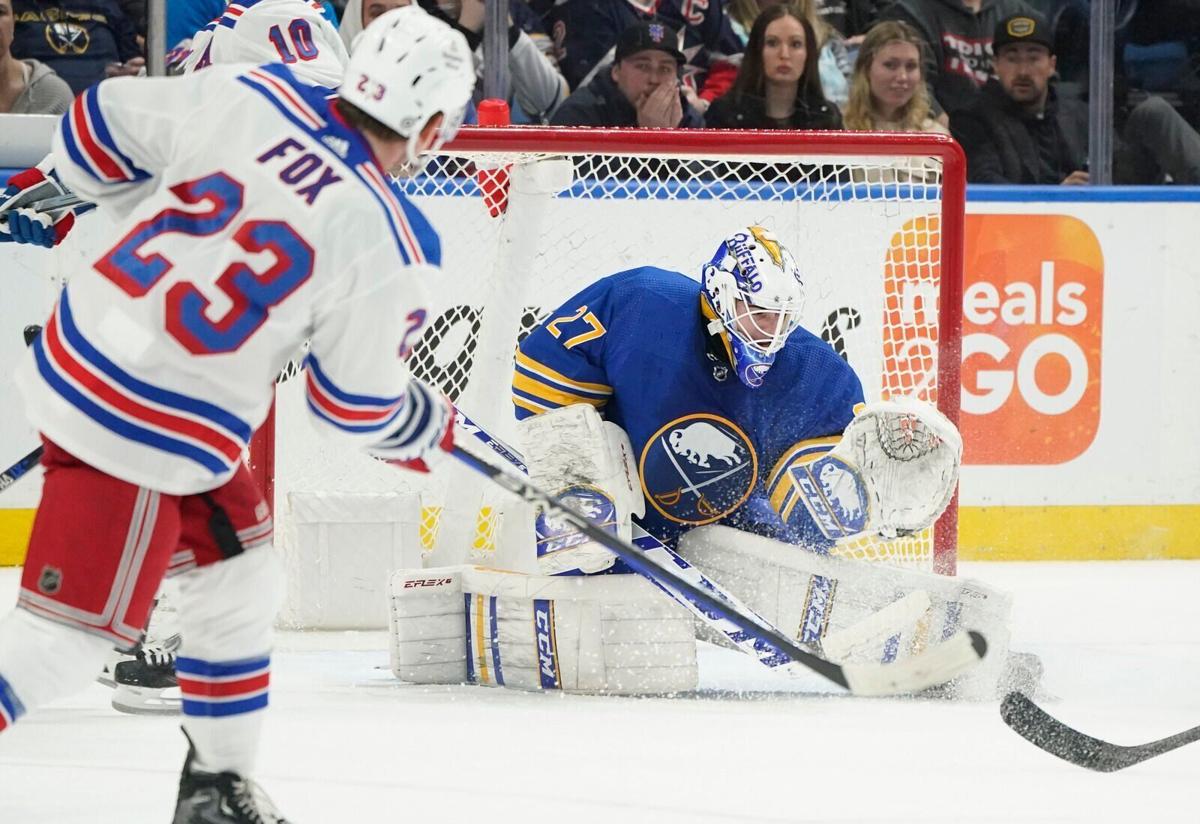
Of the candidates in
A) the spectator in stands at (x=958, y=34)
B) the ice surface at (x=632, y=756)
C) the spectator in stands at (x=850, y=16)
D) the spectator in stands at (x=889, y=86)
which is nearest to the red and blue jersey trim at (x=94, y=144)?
the ice surface at (x=632, y=756)

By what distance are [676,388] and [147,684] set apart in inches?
41.0

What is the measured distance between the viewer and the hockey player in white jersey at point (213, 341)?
1.86m

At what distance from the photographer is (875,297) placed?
13.2ft

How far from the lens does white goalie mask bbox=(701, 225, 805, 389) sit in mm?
2953

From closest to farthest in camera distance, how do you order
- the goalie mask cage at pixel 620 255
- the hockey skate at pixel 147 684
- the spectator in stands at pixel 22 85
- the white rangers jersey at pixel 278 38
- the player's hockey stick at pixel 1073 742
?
the player's hockey stick at pixel 1073 742 → the hockey skate at pixel 147 684 → the white rangers jersey at pixel 278 38 → the goalie mask cage at pixel 620 255 → the spectator in stands at pixel 22 85

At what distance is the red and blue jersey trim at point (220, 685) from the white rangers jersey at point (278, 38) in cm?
125

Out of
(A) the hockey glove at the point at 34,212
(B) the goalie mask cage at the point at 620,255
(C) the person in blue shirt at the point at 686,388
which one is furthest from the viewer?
(B) the goalie mask cage at the point at 620,255

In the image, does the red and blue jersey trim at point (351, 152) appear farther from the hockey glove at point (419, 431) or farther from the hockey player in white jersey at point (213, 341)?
the hockey glove at point (419, 431)

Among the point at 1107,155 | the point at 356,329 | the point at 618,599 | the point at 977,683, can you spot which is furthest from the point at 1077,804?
the point at 1107,155

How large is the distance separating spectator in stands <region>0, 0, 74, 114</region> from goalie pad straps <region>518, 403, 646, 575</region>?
1.84 metres

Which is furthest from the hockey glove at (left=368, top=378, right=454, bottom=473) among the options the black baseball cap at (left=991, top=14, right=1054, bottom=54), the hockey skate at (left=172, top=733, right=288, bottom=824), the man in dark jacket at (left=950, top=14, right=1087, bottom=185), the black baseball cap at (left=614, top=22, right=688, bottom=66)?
the black baseball cap at (left=991, top=14, right=1054, bottom=54)

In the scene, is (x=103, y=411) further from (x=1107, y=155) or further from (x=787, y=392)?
(x=1107, y=155)

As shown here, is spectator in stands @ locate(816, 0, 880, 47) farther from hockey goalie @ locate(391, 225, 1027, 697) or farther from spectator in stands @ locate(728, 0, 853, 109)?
hockey goalie @ locate(391, 225, 1027, 697)

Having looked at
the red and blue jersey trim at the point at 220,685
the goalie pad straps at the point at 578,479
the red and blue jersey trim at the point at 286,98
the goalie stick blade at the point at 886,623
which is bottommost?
the goalie stick blade at the point at 886,623
